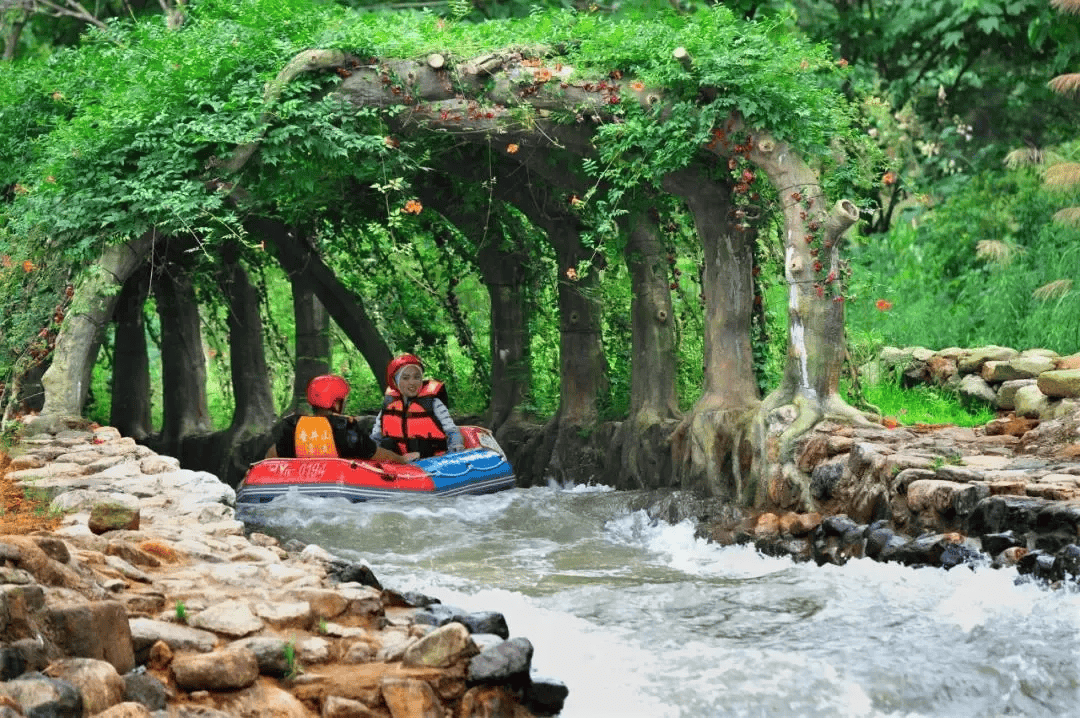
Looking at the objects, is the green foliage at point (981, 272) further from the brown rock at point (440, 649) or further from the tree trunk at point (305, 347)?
the brown rock at point (440, 649)

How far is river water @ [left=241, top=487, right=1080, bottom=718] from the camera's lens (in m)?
5.35

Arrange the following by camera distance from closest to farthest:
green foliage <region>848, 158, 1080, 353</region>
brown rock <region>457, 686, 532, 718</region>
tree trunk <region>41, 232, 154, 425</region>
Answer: brown rock <region>457, 686, 532, 718</region>, tree trunk <region>41, 232, 154, 425</region>, green foliage <region>848, 158, 1080, 353</region>

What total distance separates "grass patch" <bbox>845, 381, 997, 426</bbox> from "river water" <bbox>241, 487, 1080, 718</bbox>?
10.2 feet

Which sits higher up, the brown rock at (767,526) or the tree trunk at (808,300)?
the tree trunk at (808,300)

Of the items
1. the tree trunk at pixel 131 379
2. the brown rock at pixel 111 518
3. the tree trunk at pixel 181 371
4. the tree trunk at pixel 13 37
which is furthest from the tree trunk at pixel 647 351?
the tree trunk at pixel 13 37

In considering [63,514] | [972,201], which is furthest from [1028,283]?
[63,514]

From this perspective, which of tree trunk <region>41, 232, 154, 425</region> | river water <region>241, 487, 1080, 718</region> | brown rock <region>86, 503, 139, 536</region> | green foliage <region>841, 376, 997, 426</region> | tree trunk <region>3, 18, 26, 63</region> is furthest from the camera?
tree trunk <region>3, 18, 26, 63</region>

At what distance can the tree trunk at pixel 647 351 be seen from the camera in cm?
1191

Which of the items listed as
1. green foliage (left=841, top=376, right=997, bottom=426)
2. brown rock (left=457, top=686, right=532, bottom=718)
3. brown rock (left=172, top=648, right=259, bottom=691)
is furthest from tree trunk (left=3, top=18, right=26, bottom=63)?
brown rock (left=457, top=686, right=532, bottom=718)

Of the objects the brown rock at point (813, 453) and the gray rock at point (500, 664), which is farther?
the brown rock at point (813, 453)

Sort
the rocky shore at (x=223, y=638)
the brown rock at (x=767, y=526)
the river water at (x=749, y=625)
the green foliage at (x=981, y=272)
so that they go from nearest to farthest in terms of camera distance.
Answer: the rocky shore at (x=223, y=638)
the river water at (x=749, y=625)
the brown rock at (x=767, y=526)
the green foliage at (x=981, y=272)

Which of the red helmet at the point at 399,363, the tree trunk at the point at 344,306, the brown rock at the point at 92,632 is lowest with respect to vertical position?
the brown rock at the point at 92,632

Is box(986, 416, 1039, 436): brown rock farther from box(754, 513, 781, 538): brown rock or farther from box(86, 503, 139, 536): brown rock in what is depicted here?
box(86, 503, 139, 536): brown rock

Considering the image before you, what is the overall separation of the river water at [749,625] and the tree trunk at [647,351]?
265 cm
